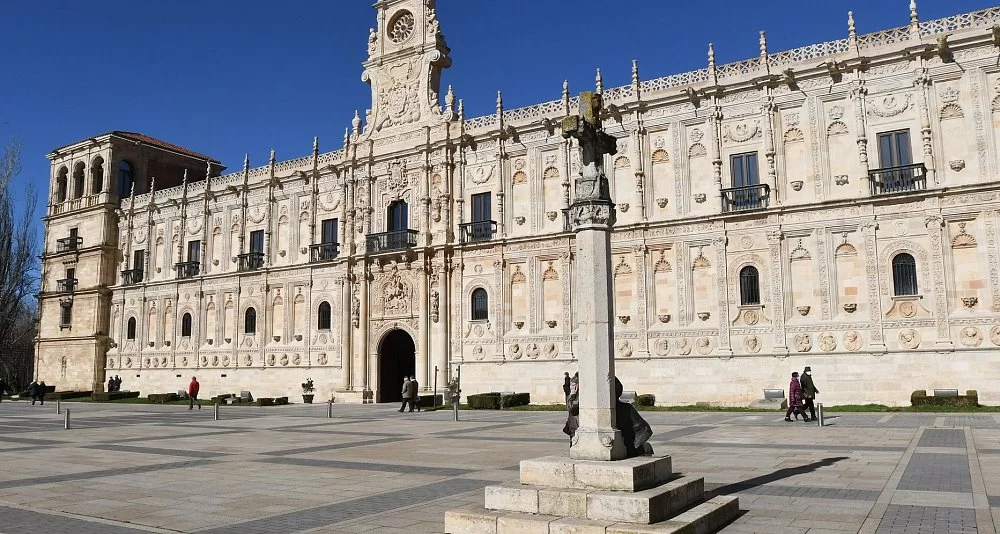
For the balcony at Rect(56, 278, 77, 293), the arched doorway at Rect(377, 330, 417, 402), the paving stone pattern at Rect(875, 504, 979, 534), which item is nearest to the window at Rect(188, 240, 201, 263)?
the balcony at Rect(56, 278, 77, 293)

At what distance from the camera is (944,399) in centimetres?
2536

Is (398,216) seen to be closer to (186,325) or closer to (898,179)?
(186,325)

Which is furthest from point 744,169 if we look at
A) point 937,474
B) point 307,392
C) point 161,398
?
point 161,398

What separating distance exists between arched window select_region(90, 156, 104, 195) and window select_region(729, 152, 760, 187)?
4510cm

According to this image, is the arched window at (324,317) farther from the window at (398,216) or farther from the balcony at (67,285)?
the balcony at (67,285)

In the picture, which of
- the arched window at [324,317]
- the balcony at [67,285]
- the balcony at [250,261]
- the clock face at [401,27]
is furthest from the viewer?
the balcony at [67,285]

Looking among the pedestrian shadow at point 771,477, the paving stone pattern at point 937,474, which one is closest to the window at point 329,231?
the pedestrian shadow at point 771,477

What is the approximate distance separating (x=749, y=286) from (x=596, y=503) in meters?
24.5

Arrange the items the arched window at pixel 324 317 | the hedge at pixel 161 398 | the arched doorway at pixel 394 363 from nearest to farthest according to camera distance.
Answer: the arched doorway at pixel 394 363, the arched window at pixel 324 317, the hedge at pixel 161 398

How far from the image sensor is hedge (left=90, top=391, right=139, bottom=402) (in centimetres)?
4821

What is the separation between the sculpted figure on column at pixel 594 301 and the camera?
359 inches

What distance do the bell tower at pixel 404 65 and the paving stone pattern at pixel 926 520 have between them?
110 ft

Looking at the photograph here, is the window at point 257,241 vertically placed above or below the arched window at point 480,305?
above

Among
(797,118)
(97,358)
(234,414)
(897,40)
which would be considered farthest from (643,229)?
(97,358)
